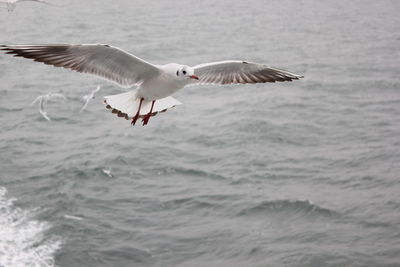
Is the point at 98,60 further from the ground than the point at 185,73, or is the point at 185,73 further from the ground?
the point at 98,60

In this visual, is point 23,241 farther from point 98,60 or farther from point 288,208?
point 98,60

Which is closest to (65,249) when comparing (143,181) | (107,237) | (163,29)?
(107,237)

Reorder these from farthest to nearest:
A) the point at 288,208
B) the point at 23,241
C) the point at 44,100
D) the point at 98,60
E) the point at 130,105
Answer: the point at 44,100 → the point at 288,208 → the point at 23,241 → the point at 130,105 → the point at 98,60

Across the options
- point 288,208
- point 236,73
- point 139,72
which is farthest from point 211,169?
point 139,72

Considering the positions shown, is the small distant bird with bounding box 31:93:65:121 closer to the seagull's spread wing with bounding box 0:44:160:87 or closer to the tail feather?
the tail feather

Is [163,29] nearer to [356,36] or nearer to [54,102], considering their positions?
[356,36]

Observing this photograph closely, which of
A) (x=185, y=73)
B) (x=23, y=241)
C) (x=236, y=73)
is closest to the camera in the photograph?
(x=185, y=73)

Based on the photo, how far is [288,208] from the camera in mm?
44750

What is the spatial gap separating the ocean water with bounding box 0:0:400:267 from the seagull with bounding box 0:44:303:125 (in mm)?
21978

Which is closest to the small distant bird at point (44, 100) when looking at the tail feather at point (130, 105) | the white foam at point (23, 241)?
the white foam at point (23, 241)

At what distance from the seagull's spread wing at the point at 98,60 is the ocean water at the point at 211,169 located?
74.0ft

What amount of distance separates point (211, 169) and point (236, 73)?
3432 cm

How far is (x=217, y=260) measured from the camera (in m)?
37.9

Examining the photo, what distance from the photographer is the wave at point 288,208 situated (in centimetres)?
4400
